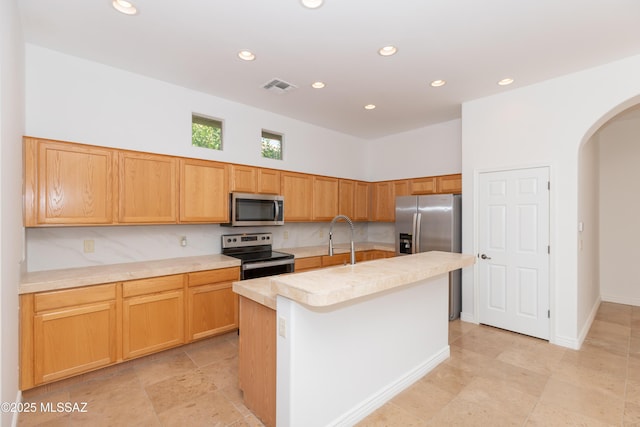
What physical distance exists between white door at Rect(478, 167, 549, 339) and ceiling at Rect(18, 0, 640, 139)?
1.22 metres

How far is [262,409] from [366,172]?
4865mm

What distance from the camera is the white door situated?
11.3ft

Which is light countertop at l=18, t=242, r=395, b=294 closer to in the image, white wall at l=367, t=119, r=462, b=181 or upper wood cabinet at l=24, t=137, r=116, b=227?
upper wood cabinet at l=24, t=137, r=116, b=227

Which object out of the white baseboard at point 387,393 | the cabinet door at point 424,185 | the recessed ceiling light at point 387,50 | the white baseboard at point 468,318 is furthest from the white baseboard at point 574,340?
the recessed ceiling light at point 387,50

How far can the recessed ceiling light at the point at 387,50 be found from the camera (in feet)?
8.93

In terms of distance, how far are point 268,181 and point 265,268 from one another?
123cm

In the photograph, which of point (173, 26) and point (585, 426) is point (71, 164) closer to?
point (173, 26)

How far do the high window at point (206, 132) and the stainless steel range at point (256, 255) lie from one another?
125 centimetres

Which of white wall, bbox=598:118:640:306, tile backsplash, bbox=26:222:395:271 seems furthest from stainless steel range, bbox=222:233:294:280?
white wall, bbox=598:118:640:306

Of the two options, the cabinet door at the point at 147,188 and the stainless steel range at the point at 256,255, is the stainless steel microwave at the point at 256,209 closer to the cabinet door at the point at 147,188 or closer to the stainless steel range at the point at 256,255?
the stainless steel range at the point at 256,255

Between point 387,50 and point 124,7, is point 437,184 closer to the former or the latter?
point 387,50

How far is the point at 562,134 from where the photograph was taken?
3273 mm

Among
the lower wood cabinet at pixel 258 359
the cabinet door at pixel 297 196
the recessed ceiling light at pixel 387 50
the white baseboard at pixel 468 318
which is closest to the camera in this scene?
the lower wood cabinet at pixel 258 359

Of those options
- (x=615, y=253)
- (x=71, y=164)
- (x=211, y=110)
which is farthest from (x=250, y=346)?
(x=615, y=253)
